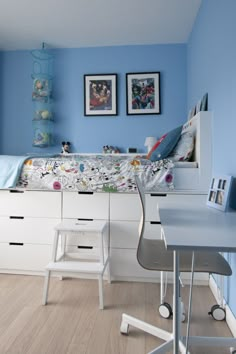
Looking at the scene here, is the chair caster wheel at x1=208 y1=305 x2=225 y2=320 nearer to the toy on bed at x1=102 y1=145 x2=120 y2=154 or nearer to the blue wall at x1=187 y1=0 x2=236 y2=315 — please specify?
the blue wall at x1=187 y1=0 x2=236 y2=315

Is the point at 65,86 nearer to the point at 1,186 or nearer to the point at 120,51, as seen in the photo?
the point at 120,51

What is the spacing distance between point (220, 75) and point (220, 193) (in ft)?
2.85

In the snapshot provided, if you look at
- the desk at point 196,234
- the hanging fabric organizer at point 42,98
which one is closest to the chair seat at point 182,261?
the desk at point 196,234

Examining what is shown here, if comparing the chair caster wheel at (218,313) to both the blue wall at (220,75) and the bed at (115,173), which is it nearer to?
the blue wall at (220,75)

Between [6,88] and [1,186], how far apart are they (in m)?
1.98

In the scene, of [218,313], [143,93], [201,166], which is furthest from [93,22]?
[218,313]

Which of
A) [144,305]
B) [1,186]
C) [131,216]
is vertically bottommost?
[144,305]

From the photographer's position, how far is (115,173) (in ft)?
7.72

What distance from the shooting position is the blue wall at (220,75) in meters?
1.72

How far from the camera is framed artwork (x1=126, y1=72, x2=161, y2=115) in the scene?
11.8 ft

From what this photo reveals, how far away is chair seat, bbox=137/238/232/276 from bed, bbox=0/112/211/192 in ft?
2.71

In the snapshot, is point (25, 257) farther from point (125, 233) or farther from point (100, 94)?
point (100, 94)

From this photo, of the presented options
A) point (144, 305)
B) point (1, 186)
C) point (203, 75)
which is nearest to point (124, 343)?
point (144, 305)

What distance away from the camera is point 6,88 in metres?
3.87
